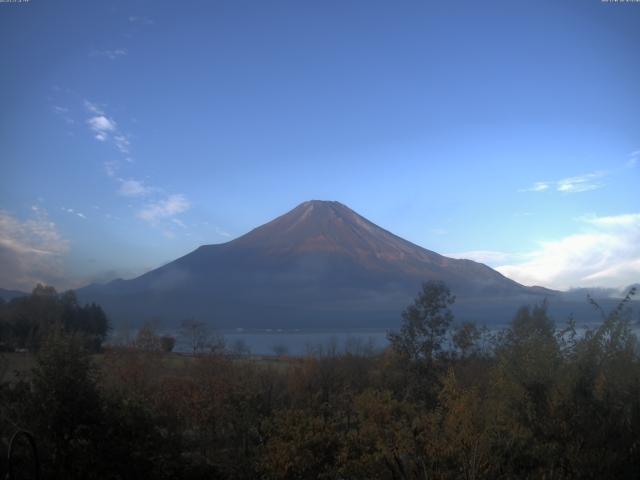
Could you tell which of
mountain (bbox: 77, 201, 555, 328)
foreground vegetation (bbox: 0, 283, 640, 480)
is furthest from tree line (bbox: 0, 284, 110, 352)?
mountain (bbox: 77, 201, 555, 328)

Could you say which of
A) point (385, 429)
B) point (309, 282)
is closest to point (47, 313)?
point (385, 429)

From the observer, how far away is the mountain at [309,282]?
78500 millimetres

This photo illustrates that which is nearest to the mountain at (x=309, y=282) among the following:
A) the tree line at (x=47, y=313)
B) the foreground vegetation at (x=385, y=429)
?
the tree line at (x=47, y=313)

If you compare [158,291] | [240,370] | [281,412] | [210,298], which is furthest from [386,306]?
[281,412]

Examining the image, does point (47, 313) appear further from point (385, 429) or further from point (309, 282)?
point (309, 282)

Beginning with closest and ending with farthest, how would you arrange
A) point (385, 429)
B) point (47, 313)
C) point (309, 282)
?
point (385, 429) → point (47, 313) → point (309, 282)

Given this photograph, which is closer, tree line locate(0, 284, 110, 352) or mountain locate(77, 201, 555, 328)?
tree line locate(0, 284, 110, 352)

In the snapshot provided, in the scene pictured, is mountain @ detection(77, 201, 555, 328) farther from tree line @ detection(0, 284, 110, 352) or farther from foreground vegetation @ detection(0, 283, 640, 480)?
foreground vegetation @ detection(0, 283, 640, 480)

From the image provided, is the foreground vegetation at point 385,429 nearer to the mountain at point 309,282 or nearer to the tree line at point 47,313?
the tree line at point 47,313

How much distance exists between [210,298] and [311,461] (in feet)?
282

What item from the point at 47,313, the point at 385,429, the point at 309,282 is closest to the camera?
the point at 385,429

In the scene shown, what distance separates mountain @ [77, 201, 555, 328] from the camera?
258 feet

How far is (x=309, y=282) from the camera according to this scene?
297 feet

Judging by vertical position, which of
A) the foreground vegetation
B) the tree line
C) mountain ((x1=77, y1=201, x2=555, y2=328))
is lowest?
the foreground vegetation
